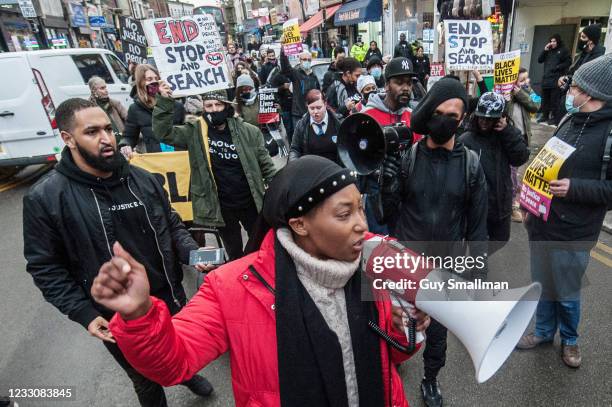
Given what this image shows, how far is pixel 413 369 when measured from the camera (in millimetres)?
2854

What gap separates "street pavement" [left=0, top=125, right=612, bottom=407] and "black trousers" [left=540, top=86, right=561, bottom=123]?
19.2 feet

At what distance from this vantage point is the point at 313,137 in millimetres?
4191

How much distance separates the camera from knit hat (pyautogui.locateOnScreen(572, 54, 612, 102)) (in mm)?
2205

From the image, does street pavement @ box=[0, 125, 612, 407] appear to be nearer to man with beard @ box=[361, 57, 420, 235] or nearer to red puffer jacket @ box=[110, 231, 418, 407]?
man with beard @ box=[361, 57, 420, 235]

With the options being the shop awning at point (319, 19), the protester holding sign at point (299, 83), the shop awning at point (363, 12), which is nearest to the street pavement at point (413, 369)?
the protester holding sign at point (299, 83)

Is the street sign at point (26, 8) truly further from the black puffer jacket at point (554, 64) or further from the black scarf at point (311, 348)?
the black scarf at point (311, 348)

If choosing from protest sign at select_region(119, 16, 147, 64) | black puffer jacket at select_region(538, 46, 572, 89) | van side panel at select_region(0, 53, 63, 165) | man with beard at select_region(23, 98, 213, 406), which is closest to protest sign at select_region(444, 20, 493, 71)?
man with beard at select_region(23, 98, 213, 406)

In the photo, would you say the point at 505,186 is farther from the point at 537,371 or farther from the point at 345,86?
the point at 345,86

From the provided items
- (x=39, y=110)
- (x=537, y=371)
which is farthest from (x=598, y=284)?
(x=39, y=110)

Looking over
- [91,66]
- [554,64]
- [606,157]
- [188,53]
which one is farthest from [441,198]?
[554,64]

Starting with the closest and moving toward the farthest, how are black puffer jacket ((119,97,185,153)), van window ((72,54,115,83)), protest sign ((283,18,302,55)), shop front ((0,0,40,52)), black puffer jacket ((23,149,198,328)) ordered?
1. black puffer jacket ((23,149,198,328))
2. black puffer jacket ((119,97,185,153))
3. van window ((72,54,115,83))
4. protest sign ((283,18,302,55))
5. shop front ((0,0,40,52))

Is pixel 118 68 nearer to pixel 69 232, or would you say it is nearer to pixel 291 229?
pixel 69 232

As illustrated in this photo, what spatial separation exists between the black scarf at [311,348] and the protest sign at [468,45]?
4.20 metres

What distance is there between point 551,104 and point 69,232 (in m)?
10.2
